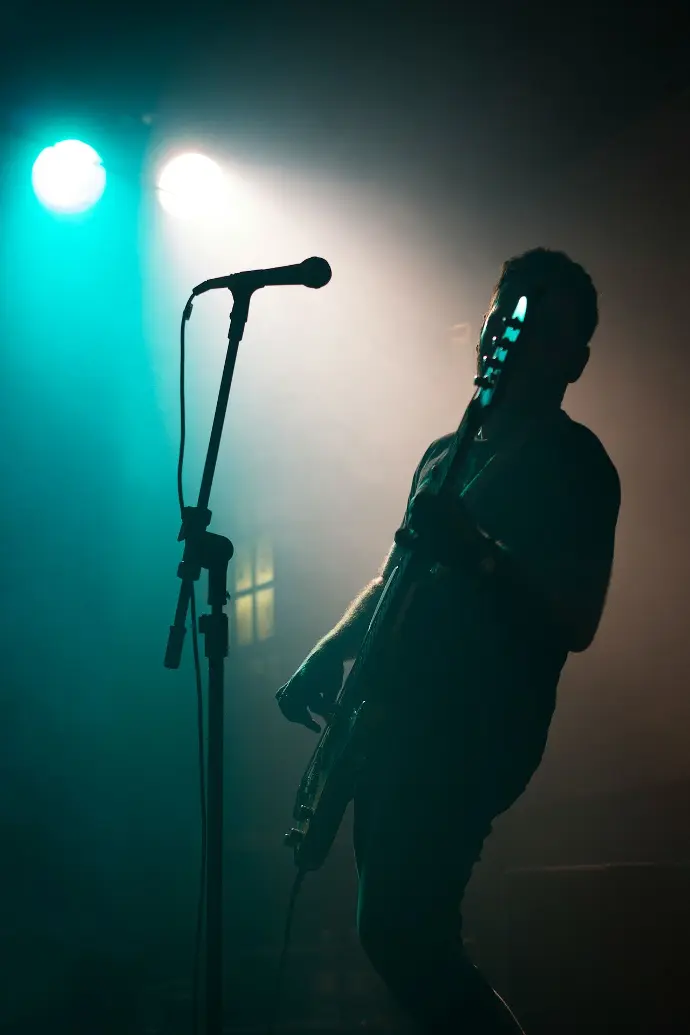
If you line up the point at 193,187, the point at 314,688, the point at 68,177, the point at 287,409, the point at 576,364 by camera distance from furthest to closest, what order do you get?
1. the point at 287,409
2. the point at 193,187
3. the point at 68,177
4. the point at 314,688
5. the point at 576,364

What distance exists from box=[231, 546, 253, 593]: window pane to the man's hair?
333 cm

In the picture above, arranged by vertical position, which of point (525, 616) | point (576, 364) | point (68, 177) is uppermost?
point (68, 177)

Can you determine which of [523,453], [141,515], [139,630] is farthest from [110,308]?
[523,453]

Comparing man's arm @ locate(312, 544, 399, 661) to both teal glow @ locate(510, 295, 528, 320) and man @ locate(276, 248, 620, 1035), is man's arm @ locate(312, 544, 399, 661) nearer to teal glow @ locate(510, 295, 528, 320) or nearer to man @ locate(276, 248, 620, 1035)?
man @ locate(276, 248, 620, 1035)

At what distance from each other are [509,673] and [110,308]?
359 centimetres

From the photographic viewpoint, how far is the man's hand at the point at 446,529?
129cm

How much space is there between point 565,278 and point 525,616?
768 mm

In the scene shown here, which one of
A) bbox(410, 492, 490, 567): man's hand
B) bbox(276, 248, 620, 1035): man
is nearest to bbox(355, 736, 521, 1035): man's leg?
bbox(276, 248, 620, 1035): man

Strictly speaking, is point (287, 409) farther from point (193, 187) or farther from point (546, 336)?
point (546, 336)

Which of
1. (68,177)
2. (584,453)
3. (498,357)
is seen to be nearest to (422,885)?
(584,453)

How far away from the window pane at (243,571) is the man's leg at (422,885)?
11.3 ft

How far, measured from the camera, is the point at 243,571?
15.9ft

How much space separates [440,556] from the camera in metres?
1.31

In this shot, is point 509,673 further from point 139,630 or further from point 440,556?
point 139,630
